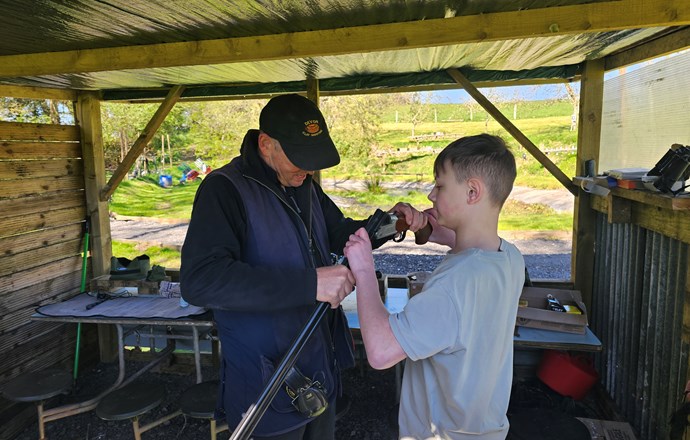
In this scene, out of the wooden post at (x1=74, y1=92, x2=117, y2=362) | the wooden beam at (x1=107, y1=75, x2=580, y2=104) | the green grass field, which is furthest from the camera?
the green grass field

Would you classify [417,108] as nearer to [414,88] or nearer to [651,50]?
[414,88]

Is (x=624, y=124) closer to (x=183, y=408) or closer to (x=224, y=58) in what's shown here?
(x=224, y=58)

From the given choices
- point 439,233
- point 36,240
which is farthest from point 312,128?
point 36,240

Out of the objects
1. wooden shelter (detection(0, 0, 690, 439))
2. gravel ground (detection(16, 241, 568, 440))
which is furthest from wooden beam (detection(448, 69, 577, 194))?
gravel ground (detection(16, 241, 568, 440))

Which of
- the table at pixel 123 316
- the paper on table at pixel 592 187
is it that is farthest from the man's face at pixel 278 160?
the paper on table at pixel 592 187

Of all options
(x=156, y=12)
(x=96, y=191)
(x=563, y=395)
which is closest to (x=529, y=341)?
(x=563, y=395)

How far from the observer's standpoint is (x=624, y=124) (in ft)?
13.2

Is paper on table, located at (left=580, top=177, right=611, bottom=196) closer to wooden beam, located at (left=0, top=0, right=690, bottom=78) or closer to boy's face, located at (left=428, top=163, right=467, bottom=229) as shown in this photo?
wooden beam, located at (left=0, top=0, right=690, bottom=78)

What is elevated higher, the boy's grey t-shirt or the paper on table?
the paper on table

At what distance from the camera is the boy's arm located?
4.17 ft

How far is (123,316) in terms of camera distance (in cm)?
390

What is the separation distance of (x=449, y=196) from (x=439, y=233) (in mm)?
782

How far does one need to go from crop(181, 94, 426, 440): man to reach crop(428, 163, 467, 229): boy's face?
1.23 feet

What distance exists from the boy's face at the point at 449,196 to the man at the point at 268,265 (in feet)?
1.23
